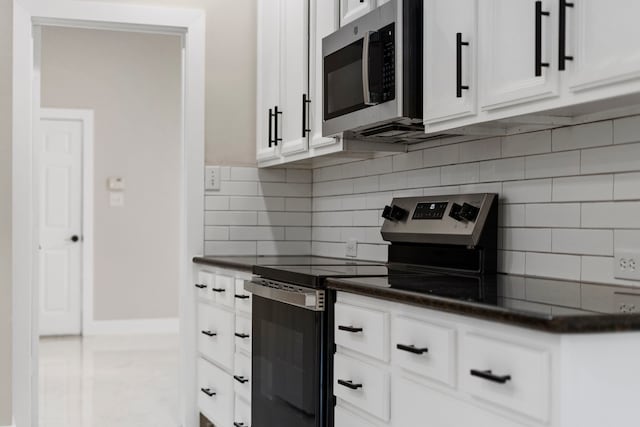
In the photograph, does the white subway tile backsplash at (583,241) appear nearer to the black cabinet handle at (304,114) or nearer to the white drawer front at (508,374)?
the white drawer front at (508,374)

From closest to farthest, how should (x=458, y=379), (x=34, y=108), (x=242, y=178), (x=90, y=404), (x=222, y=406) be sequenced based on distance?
(x=458, y=379)
(x=222, y=406)
(x=34, y=108)
(x=242, y=178)
(x=90, y=404)

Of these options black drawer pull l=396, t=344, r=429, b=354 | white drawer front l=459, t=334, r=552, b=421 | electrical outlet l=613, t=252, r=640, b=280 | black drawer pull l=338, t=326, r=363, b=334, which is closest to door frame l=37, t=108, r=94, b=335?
black drawer pull l=338, t=326, r=363, b=334

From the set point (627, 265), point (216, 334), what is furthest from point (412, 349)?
point (216, 334)

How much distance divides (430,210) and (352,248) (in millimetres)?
887

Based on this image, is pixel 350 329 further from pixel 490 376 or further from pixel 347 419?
pixel 490 376

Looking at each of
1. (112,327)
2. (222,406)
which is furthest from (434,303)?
(112,327)

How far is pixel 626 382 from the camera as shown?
1.50 meters

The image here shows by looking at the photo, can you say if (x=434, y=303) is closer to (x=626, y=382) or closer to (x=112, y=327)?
(x=626, y=382)

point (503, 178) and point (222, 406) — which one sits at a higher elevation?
point (503, 178)

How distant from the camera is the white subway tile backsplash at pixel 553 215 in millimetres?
2303

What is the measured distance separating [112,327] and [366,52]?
5.54m

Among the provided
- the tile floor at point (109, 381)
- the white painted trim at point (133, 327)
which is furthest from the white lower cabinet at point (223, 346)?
the white painted trim at point (133, 327)

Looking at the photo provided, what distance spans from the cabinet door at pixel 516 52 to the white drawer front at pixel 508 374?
0.67m

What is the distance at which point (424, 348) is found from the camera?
1.90 m
